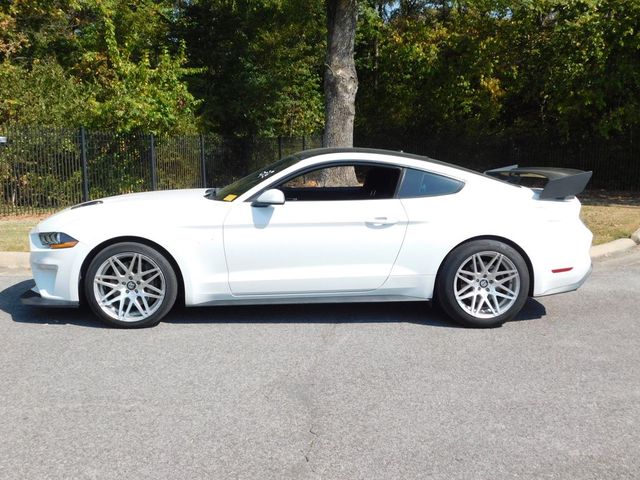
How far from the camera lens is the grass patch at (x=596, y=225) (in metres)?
10.1

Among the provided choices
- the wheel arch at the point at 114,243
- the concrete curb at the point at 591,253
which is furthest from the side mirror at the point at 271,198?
the concrete curb at the point at 591,253

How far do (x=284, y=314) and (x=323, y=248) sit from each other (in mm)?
891

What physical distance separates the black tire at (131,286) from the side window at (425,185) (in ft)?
6.90

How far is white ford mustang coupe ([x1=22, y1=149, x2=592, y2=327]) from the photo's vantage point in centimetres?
597

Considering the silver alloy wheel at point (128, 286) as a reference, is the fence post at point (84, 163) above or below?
above

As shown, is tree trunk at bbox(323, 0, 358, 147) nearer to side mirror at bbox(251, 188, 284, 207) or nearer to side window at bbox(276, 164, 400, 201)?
side window at bbox(276, 164, 400, 201)

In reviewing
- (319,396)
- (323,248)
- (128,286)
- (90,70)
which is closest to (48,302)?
(128,286)

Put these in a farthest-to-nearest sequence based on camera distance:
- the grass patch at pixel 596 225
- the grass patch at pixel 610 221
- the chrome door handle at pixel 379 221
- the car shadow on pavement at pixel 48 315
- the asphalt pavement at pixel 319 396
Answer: the grass patch at pixel 610 221, the grass patch at pixel 596 225, the car shadow on pavement at pixel 48 315, the chrome door handle at pixel 379 221, the asphalt pavement at pixel 319 396

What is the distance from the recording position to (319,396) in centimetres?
457

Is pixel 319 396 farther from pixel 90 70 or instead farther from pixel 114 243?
pixel 90 70

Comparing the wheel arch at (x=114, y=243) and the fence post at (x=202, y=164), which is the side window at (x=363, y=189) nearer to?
the wheel arch at (x=114, y=243)

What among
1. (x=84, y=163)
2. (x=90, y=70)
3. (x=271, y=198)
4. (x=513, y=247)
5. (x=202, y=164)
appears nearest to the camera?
(x=271, y=198)

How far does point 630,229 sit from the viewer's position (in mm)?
11031

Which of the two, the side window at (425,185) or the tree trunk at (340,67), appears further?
the tree trunk at (340,67)
